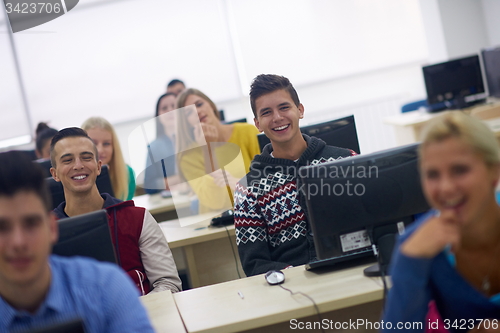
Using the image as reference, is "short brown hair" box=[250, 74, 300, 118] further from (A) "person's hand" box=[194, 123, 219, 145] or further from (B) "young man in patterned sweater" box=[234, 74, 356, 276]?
(A) "person's hand" box=[194, 123, 219, 145]

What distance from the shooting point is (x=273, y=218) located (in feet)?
6.83

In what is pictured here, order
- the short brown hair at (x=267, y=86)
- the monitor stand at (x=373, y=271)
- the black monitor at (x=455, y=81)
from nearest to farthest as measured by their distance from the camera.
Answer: the monitor stand at (x=373, y=271), the short brown hair at (x=267, y=86), the black monitor at (x=455, y=81)

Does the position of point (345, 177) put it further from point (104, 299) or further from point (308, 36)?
point (308, 36)

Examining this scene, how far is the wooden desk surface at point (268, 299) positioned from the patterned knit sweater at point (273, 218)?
247mm

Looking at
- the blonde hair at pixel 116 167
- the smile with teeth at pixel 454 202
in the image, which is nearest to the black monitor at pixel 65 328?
the smile with teeth at pixel 454 202

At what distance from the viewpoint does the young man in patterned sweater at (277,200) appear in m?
2.06

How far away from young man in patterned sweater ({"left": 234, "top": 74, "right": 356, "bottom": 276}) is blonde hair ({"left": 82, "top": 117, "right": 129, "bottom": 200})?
1.25 meters

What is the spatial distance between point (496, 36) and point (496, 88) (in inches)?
47.0

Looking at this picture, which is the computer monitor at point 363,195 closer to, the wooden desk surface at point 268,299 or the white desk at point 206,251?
the wooden desk surface at point 268,299

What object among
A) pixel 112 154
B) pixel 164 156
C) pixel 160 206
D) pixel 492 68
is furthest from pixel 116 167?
pixel 492 68

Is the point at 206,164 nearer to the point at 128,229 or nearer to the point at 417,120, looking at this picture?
the point at 128,229

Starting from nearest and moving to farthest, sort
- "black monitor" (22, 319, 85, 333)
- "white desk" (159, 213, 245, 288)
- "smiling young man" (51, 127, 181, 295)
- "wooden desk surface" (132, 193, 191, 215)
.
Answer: "black monitor" (22, 319, 85, 333) < "smiling young man" (51, 127, 181, 295) < "white desk" (159, 213, 245, 288) < "wooden desk surface" (132, 193, 191, 215)

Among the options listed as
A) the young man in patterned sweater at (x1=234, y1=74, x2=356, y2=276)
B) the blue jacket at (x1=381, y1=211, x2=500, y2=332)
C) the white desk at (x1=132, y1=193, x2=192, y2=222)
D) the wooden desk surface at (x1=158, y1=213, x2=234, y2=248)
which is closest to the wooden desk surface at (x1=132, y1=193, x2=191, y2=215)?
the white desk at (x1=132, y1=193, x2=192, y2=222)

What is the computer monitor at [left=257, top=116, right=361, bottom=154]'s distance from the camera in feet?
8.01
